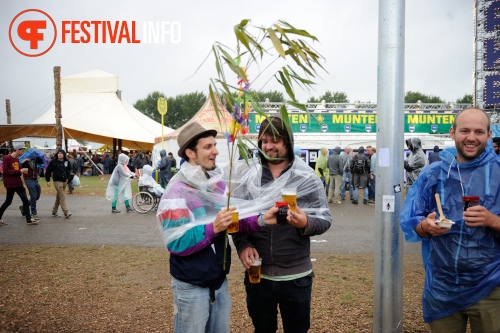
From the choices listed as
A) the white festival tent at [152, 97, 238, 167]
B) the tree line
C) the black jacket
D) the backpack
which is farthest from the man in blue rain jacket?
the tree line

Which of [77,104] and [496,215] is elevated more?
[77,104]

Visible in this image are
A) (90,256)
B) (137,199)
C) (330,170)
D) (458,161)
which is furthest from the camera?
(330,170)

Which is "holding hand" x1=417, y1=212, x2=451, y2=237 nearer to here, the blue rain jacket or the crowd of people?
the blue rain jacket

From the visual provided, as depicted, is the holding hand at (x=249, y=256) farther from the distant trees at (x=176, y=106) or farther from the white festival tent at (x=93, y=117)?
the distant trees at (x=176, y=106)

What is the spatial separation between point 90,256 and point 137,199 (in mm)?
5357

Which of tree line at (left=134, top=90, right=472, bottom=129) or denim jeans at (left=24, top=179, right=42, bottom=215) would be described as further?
tree line at (left=134, top=90, right=472, bottom=129)

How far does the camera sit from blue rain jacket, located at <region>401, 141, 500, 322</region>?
240cm

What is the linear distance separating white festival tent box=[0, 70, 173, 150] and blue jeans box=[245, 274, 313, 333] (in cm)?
2873

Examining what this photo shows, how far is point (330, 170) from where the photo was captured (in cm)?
1391

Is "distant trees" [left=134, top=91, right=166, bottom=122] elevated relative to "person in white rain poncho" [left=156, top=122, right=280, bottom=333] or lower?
elevated

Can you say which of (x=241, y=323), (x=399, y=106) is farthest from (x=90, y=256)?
(x=399, y=106)

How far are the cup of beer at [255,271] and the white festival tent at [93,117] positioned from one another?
28.8 metres

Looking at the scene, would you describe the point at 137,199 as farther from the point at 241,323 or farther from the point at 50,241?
the point at 241,323

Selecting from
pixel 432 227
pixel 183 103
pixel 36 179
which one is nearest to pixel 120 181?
pixel 36 179
